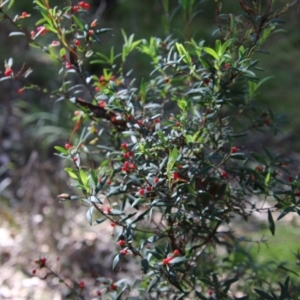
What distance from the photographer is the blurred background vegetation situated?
10.2 ft

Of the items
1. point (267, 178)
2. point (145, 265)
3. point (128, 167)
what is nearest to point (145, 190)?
point (128, 167)

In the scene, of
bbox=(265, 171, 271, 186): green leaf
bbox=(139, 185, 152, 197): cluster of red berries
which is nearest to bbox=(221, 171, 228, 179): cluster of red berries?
bbox=(265, 171, 271, 186): green leaf

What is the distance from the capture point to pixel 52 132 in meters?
4.32

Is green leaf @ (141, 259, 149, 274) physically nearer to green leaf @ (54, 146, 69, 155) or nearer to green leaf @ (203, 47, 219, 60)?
green leaf @ (54, 146, 69, 155)

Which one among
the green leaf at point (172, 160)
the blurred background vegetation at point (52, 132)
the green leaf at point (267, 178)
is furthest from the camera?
the blurred background vegetation at point (52, 132)

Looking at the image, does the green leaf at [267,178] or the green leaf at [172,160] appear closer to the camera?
the green leaf at [172,160]

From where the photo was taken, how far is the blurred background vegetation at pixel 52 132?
3094mm

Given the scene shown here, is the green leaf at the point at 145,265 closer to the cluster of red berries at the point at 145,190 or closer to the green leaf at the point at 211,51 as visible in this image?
the cluster of red berries at the point at 145,190

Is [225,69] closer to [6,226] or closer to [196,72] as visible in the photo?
[196,72]

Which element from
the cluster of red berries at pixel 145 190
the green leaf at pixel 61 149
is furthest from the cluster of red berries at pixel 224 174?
the green leaf at pixel 61 149

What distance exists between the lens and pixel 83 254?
10.1 feet

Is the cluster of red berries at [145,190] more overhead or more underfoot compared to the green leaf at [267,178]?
more overhead

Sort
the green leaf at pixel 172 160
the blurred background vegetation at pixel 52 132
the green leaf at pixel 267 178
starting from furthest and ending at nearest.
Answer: the blurred background vegetation at pixel 52 132
the green leaf at pixel 267 178
the green leaf at pixel 172 160

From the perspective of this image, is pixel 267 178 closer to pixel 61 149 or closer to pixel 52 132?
pixel 61 149
